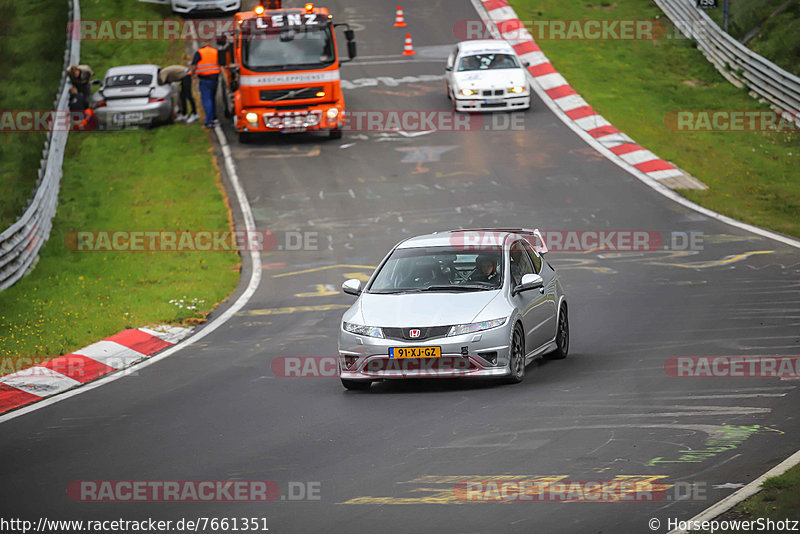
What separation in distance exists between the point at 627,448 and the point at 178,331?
897 centimetres

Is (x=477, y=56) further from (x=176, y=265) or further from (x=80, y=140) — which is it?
(x=176, y=265)

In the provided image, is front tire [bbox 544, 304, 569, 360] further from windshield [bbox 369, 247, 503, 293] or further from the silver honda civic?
windshield [bbox 369, 247, 503, 293]

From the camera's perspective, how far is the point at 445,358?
11430 mm

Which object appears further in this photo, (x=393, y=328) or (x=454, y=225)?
(x=454, y=225)

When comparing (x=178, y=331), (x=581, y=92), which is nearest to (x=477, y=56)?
(x=581, y=92)

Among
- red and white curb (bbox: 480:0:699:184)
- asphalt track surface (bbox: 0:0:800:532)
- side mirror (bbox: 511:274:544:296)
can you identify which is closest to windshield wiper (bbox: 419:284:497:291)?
side mirror (bbox: 511:274:544:296)

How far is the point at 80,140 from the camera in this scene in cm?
2973

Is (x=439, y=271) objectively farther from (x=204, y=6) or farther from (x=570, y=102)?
(x=204, y=6)

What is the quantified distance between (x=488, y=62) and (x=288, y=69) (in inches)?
237

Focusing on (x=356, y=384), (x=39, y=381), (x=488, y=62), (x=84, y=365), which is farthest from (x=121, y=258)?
(x=488, y=62)

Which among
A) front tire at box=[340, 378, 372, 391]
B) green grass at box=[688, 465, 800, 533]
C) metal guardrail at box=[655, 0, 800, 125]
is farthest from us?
metal guardrail at box=[655, 0, 800, 125]

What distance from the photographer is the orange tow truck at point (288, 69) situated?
27.5m

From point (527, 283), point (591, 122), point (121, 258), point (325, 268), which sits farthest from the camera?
point (591, 122)

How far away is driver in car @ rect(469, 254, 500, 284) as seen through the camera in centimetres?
1238
